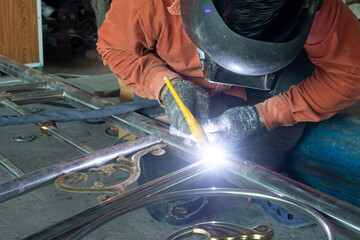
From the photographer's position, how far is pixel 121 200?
111 cm

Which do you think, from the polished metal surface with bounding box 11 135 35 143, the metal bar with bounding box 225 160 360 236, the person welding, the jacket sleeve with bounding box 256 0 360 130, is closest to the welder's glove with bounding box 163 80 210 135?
the person welding

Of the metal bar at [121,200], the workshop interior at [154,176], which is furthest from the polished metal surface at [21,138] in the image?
the metal bar at [121,200]

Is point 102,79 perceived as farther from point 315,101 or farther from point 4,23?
point 315,101

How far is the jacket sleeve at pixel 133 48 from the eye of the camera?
1.78 m

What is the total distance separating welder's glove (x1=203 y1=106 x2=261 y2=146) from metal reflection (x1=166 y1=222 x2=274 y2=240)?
1.94 ft

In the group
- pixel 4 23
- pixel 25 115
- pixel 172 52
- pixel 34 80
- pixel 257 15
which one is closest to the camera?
pixel 257 15

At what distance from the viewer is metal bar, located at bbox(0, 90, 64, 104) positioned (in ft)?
6.97

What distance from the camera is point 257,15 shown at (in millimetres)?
1125

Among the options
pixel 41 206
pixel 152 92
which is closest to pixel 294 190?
pixel 152 92

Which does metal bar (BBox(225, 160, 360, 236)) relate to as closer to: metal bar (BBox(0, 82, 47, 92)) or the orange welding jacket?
the orange welding jacket

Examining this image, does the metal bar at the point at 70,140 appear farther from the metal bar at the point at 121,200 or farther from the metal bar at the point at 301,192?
the metal bar at the point at 301,192

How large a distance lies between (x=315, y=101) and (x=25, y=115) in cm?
132

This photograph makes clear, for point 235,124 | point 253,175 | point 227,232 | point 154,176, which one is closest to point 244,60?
point 253,175

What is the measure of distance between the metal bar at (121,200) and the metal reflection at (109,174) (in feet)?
0.21
